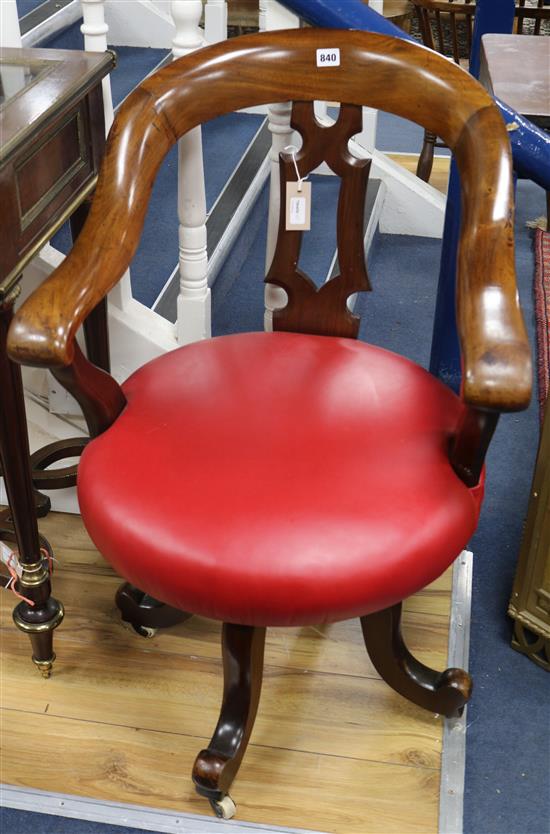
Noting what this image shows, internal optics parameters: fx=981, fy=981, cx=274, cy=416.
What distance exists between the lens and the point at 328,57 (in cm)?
139

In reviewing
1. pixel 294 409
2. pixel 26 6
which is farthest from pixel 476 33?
pixel 26 6

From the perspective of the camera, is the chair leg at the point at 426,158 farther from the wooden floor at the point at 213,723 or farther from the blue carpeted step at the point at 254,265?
the wooden floor at the point at 213,723

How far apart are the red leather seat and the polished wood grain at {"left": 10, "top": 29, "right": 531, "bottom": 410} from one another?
0.19m

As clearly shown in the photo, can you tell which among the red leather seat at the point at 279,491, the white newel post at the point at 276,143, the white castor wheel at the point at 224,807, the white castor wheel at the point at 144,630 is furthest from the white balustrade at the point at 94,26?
the white castor wheel at the point at 224,807

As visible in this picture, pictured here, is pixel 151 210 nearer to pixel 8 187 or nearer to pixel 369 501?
pixel 8 187

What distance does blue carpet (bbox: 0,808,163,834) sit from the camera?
4.53ft

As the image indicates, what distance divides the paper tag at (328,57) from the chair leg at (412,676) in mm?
806

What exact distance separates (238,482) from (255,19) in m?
3.68

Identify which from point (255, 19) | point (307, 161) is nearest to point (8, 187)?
point (307, 161)

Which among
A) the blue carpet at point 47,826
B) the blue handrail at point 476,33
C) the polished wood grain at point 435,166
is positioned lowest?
the blue carpet at point 47,826

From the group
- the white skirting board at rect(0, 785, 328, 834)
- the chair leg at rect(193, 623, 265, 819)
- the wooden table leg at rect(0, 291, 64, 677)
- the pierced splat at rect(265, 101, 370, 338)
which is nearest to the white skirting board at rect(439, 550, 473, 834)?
the white skirting board at rect(0, 785, 328, 834)

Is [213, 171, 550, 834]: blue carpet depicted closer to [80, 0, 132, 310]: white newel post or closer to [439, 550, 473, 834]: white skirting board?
[439, 550, 473, 834]: white skirting board

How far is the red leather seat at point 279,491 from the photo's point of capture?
3.63ft

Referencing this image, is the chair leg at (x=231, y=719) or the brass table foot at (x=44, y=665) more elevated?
the chair leg at (x=231, y=719)
